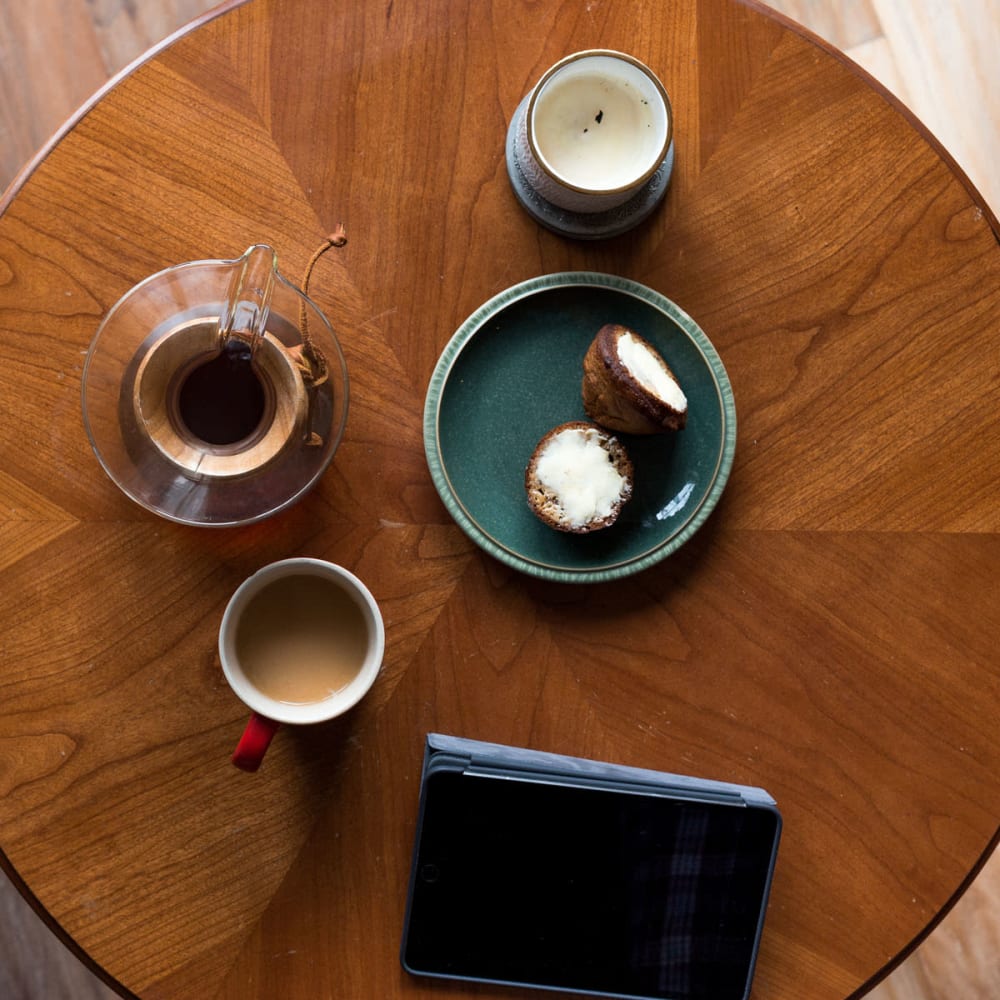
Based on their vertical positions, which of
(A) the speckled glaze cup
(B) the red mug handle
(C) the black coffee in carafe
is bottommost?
(B) the red mug handle

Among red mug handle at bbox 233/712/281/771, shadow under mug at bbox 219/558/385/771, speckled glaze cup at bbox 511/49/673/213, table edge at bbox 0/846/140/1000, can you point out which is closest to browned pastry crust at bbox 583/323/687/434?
speckled glaze cup at bbox 511/49/673/213

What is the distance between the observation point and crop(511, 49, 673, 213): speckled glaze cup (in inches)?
32.0

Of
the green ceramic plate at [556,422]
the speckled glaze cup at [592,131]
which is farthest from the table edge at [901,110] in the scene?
the green ceramic plate at [556,422]

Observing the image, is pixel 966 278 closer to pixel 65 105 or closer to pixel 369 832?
pixel 369 832

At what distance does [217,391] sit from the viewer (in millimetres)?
817

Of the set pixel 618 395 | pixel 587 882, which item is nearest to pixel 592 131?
pixel 618 395

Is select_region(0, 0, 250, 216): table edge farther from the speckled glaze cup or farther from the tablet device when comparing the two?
the tablet device

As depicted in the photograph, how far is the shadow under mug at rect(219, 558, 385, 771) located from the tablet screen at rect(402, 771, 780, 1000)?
132mm

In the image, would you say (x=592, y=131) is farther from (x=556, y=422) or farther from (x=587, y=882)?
(x=587, y=882)

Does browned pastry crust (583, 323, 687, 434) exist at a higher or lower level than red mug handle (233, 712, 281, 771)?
higher

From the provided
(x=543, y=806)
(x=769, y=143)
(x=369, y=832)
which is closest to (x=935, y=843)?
(x=543, y=806)

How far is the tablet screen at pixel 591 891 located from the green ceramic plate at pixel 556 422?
196mm

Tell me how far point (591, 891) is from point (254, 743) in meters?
0.29

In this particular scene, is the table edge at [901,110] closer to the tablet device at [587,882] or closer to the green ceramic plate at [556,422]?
the green ceramic plate at [556,422]
